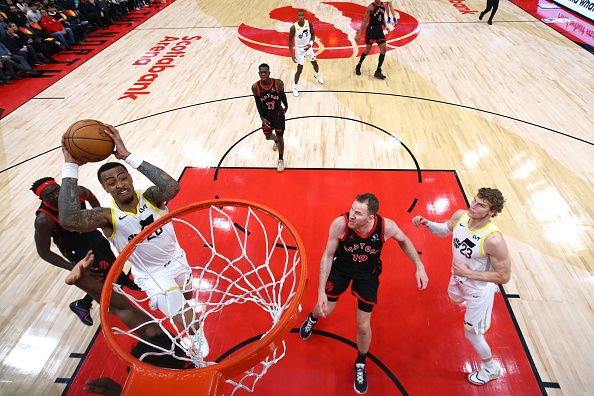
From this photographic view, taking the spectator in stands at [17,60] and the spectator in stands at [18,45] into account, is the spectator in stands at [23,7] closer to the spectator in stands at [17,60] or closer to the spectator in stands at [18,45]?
the spectator in stands at [18,45]

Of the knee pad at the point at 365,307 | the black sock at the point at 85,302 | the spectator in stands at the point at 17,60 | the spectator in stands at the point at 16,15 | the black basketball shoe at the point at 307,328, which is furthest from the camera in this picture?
the spectator in stands at the point at 16,15

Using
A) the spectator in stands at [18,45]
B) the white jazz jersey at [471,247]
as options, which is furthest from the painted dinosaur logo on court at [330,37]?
the white jazz jersey at [471,247]

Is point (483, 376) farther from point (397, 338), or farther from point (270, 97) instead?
point (270, 97)

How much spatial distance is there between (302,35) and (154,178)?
5.84 m

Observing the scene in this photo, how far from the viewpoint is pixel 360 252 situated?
2695 mm

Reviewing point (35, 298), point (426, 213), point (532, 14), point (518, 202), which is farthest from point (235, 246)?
point (532, 14)

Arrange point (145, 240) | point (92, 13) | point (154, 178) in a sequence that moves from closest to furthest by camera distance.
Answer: point (154, 178)
point (145, 240)
point (92, 13)

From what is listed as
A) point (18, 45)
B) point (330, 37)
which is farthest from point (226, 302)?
point (18, 45)

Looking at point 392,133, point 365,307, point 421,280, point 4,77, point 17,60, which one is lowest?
point 392,133

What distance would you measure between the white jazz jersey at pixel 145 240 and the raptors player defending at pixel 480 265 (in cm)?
231

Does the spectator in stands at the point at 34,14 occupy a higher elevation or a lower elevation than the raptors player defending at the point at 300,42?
higher

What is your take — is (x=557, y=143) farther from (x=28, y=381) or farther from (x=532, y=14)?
(x=532, y=14)

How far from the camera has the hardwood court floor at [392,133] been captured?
11.3 feet

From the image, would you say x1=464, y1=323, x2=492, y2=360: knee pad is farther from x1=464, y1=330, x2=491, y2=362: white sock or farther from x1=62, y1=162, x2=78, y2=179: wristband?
x1=62, y1=162, x2=78, y2=179: wristband
